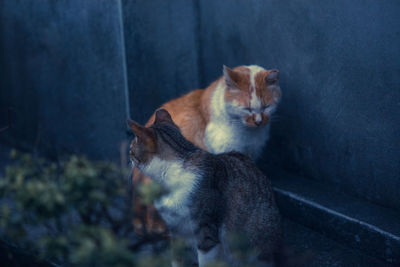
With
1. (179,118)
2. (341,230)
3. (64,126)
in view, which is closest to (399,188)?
(341,230)

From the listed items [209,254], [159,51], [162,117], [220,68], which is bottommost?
[209,254]

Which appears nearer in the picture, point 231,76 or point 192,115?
point 231,76

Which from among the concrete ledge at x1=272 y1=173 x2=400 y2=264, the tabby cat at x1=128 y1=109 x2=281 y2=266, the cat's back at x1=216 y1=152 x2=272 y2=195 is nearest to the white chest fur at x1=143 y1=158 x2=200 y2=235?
the tabby cat at x1=128 y1=109 x2=281 y2=266

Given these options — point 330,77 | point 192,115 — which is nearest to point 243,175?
point 192,115

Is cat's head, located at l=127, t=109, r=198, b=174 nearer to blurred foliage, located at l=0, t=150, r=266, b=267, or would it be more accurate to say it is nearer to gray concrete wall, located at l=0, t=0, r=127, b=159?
blurred foliage, located at l=0, t=150, r=266, b=267

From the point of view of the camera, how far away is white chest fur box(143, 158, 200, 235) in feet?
8.43

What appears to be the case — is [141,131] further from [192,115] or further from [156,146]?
[192,115]

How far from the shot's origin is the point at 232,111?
3.43 metres

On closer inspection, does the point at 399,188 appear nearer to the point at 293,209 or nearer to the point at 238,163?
the point at 293,209

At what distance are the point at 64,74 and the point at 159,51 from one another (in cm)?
115

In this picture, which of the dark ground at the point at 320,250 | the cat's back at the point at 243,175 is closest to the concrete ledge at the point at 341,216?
the dark ground at the point at 320,250

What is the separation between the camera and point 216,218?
105 inches

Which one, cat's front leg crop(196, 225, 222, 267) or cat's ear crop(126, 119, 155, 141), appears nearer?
cat's ear crop(126, 119, 155, 141)

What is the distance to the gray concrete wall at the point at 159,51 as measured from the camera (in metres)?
4.07
